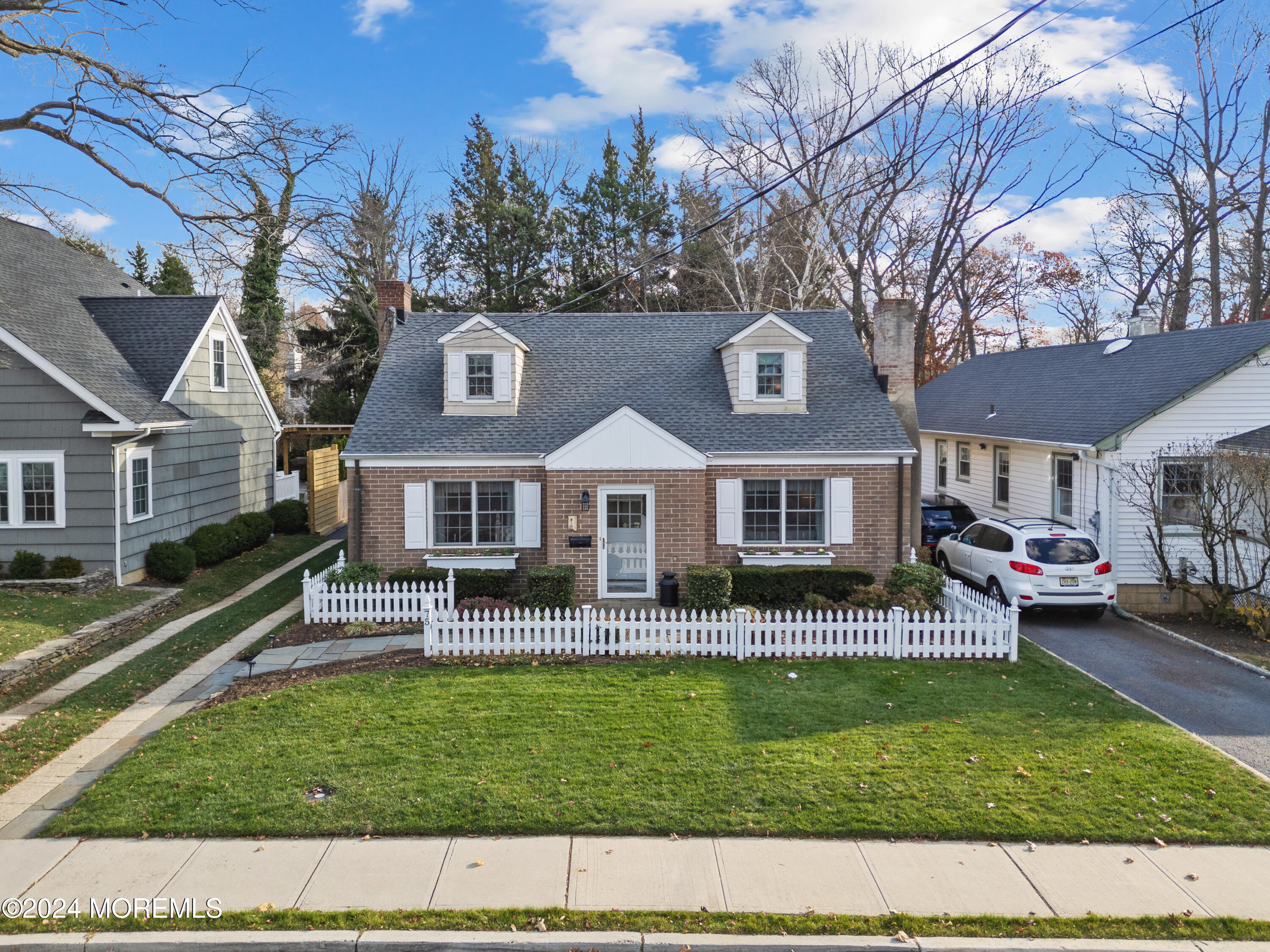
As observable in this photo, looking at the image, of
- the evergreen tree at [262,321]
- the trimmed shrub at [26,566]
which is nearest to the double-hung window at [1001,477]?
the trimmed shrub at [26,566]

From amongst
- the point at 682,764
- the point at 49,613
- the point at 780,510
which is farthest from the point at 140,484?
the point at 682,764

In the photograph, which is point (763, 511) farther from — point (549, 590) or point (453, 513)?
point (453, 513)

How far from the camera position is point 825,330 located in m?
19.2

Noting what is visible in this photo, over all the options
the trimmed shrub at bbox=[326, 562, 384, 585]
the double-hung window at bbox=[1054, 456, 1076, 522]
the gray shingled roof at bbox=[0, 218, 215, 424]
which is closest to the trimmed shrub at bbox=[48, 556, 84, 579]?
the gray shingled roof at bbox=[0, 218, 215, 424]

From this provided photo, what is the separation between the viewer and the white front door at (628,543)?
1524 centimetres

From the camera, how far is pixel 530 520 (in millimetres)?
15844

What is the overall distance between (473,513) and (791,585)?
6.64 metres

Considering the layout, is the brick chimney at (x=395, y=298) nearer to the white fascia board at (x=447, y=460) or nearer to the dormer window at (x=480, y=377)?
the dormer window at (x=480, y=377)

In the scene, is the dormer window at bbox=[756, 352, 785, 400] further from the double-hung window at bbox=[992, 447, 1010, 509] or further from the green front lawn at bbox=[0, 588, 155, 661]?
the green front lawn at bbox=[0, 588, 155, 661]

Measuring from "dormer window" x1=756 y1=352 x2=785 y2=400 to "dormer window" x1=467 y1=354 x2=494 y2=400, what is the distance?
590 cm

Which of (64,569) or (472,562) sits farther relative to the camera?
(64,569)

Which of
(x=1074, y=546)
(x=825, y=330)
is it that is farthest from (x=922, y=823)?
(x=825, y=330)

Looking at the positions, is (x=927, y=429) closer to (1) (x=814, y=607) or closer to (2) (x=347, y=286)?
(1) (x=814, y=607)

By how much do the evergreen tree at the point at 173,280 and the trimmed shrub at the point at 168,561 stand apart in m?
27.4
